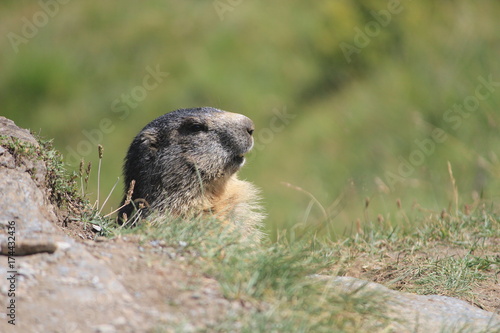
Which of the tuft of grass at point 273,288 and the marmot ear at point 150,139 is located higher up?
the marmot ear at point 150,139

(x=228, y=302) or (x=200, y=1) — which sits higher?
(x=200, y=1)

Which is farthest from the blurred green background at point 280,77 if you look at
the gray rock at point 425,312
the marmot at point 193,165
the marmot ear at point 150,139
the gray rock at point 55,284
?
the gray rock at point 55,284

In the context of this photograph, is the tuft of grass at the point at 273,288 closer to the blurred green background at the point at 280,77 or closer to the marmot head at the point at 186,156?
the marmot head at the point at 186,156

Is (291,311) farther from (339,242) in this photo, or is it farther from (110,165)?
(110,165)

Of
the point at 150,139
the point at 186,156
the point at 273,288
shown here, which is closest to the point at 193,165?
the point at 186,156

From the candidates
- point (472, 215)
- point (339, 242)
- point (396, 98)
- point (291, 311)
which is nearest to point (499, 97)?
point (396, 98)

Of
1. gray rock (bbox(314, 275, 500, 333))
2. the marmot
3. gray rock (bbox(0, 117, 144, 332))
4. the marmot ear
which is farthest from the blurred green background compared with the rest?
gray rock (bbox(0, 117, 144, 332))

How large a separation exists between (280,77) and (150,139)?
863 cm

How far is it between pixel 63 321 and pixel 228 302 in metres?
0.82

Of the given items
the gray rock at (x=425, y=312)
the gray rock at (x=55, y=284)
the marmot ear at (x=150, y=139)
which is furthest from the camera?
the marmot ear at (x=150, y=139)

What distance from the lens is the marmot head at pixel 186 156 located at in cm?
611

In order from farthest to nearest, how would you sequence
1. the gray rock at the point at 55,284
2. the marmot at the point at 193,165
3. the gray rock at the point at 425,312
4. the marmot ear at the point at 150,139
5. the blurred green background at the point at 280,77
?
the blurred green background at the point at 280,77, the marmot ear at the point at 150,139, the marmot at the point at 193,165, the gray rock at the point at 425,312, the gray rock at the point at 55,284

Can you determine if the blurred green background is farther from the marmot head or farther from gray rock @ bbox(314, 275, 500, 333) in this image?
gray rock @ bbox(314, 275, 500, 333)

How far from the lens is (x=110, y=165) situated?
1314cm
